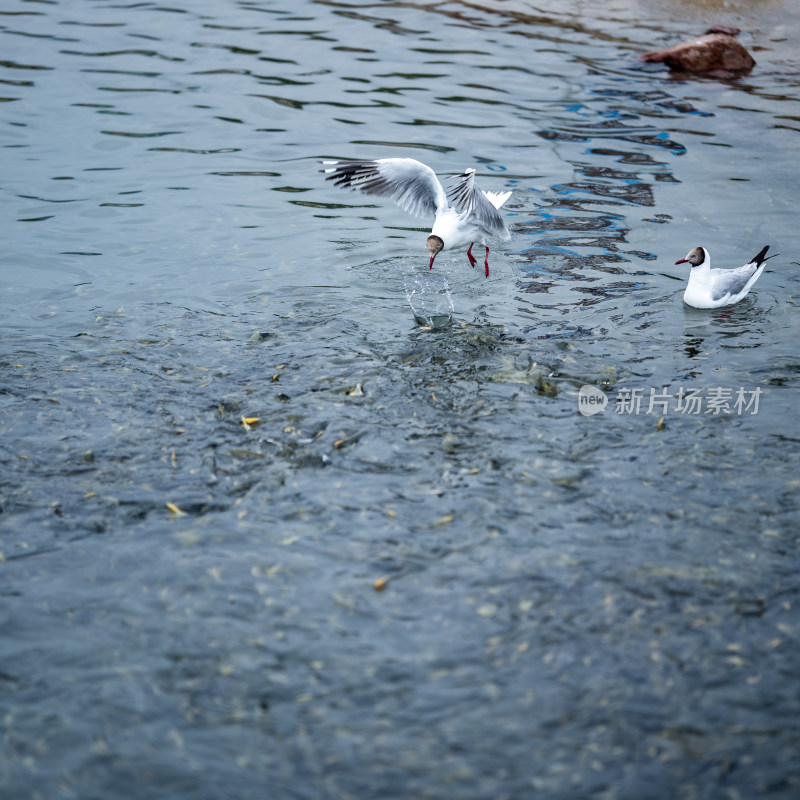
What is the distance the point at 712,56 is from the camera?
55.4 ft

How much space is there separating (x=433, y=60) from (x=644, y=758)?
1551 cm

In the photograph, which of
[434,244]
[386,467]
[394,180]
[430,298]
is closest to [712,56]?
[394,180]

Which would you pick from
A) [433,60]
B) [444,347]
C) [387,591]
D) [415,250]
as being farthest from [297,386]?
[433,60]

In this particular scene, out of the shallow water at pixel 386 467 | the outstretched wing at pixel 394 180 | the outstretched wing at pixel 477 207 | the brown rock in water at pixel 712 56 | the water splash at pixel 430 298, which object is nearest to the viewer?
the shallow water at pixel 386 467

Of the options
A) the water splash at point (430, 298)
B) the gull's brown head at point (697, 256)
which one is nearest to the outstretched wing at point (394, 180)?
the water splash at point (430, 298)

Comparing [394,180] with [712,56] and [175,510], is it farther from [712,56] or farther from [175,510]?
[712,56]

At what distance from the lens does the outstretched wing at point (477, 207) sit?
9.21m

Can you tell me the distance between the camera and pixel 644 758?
166 inches

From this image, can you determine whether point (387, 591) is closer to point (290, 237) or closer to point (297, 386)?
point (297, 386)

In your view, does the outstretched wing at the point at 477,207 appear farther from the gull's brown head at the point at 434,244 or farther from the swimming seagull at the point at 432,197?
the gull's brown head at the point at 434,244

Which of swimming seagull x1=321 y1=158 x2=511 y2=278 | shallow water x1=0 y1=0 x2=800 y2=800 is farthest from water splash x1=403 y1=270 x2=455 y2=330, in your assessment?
swimming seagull x1=321 y1=158 x2=511 y2=278

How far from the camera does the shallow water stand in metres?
4.38

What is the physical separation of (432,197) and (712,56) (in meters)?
9.80

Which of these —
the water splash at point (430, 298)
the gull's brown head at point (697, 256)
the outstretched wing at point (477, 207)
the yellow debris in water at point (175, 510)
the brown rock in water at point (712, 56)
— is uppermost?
the brown rock in water at point (712, 56)
